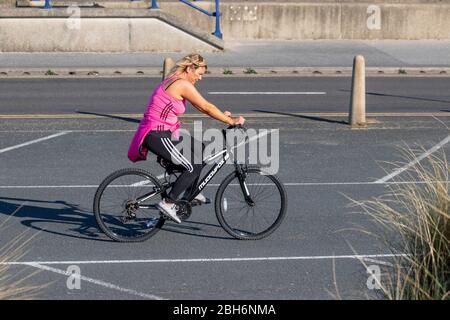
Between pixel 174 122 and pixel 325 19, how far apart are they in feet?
61.3

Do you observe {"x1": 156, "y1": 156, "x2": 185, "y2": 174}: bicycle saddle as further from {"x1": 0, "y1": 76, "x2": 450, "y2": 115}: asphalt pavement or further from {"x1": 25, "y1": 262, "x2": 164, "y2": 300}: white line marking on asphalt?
{"x1": 0, "y1": 76, "x2": 450, "y2": 115}: asphalt pavement

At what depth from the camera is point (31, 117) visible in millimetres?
16719

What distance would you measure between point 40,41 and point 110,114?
8702mm

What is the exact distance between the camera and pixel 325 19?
27672mm

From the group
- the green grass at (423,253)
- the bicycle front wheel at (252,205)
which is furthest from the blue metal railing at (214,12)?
the green grass at (423,253)


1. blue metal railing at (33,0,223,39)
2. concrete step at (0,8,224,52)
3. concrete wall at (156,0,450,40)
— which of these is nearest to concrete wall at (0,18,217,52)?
concrete step at (0,8,224,52)

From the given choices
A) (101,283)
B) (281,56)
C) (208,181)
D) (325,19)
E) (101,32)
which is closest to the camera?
(101,283)

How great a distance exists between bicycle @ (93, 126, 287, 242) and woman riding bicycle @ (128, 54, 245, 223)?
114 mm

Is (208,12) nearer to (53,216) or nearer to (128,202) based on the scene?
(53,216)

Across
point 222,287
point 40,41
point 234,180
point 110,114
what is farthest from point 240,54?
point 222,287

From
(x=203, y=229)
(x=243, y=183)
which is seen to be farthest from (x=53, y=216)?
(x=243, y=183)

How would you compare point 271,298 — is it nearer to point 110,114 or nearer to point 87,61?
point 110,114

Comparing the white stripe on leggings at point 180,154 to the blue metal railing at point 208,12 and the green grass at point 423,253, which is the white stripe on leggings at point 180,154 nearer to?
the green grass at point 423,253

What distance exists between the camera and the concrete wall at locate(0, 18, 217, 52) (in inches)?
986
